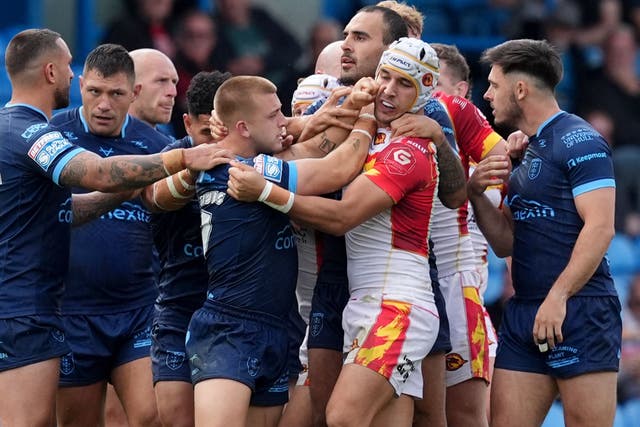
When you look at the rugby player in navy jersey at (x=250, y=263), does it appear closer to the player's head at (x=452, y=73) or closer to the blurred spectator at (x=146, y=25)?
the player's head at (x=452, y=73)

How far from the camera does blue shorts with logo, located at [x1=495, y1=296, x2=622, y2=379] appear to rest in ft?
22.7

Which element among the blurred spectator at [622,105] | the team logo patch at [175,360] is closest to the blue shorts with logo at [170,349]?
the team logo patch at [175,360]

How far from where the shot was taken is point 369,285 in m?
6.77

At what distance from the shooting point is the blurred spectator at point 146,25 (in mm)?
12273

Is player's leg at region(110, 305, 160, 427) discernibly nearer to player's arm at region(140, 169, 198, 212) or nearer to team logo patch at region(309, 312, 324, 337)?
player's arm at region(140, 169, 198, 212)

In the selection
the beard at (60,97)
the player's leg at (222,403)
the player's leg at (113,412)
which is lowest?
the player's leg at (113,412)

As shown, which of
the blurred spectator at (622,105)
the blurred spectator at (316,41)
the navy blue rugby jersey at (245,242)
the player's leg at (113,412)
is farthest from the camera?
the blurred spectator at (622,105)

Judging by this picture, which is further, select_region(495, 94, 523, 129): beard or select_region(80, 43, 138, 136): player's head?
select_region(80, 43, 138, 136): player's head

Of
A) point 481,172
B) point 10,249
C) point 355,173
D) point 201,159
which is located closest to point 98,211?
point 10,249

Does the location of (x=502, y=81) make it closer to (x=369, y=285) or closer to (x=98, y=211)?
(x=369, y=285)

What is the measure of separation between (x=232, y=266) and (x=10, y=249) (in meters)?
1.29

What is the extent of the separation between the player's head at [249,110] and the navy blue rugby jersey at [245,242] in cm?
16

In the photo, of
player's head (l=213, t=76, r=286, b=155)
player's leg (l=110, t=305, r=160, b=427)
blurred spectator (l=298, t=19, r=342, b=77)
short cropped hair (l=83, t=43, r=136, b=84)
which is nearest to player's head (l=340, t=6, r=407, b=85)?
player's head (l=213, t=76, r=286, b=155)

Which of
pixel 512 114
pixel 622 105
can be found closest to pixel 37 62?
pixel 512 114
